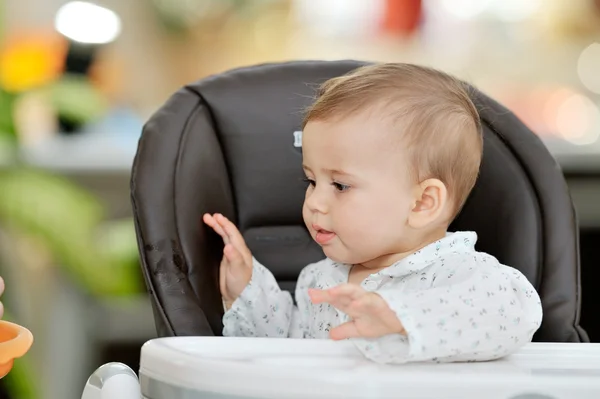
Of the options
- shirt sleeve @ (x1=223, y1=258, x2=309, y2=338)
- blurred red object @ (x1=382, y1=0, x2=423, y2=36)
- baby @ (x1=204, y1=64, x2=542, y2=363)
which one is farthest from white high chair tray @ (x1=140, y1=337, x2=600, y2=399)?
blurred red object @ (x1=382, y1=0, x2=423, y2=36)

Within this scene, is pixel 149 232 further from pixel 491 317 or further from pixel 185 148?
pixel 491 317

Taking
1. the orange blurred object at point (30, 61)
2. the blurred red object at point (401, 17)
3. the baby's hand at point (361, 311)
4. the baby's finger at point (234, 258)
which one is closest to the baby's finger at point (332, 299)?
the baby's hand at point (361, 311)

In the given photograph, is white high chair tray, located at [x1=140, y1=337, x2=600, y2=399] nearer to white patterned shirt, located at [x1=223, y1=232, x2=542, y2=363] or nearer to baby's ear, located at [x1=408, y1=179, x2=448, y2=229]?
white patterned shirt, located at [x1=223, y1=232, x2=542, y2=363]

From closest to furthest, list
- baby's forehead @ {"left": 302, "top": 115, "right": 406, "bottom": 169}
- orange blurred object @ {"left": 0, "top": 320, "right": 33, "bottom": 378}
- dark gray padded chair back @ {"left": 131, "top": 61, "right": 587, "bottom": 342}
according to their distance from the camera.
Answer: orange blurred object @ {"left": 0, "top": 320, "right": 33, "bottom": 378}
baby's forehead @ {"left": 302, "top": 115, "right": 406, "bottom": 169}
dark gray padded chair back @ {"left": 131, "top": 61, "right": 587, "bottom": 342}

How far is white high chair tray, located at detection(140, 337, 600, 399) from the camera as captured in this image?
85cm

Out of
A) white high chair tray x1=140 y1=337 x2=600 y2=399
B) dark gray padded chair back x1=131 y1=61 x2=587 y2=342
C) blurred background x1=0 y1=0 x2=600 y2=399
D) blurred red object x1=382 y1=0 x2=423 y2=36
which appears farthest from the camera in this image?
blurred red object x1=382 y1=0 x2=423 y2=36

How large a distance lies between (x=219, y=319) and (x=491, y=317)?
1.50 ft

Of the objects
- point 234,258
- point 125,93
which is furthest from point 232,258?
point 125,93

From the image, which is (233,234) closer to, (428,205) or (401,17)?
(428,205)

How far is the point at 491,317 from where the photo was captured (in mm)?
983

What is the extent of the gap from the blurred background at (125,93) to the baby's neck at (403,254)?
1.39 metres

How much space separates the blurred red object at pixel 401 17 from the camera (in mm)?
3678

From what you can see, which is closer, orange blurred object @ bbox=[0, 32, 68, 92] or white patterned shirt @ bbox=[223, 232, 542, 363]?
white patterned shirt @ bbox=[223, 232, 542, 363]

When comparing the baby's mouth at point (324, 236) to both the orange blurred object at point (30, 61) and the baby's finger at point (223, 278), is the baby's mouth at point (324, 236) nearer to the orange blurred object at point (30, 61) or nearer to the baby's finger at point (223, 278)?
the baby's finger at point (223, 278)
